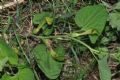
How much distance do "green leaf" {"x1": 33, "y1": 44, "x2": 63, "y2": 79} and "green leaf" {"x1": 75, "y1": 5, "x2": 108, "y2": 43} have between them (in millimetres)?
230

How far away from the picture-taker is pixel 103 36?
71.8 inches

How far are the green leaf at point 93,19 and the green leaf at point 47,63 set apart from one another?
230mm

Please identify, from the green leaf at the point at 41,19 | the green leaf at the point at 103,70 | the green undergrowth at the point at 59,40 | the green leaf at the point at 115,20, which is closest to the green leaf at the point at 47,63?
the green undergrowth at the point at 59,40

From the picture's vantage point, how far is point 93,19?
1654mm

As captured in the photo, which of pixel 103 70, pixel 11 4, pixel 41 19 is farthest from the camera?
pixel 11 4

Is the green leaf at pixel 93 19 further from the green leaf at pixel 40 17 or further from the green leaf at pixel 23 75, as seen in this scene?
the green leaf at pixel 23 75

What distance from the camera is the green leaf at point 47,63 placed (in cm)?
162

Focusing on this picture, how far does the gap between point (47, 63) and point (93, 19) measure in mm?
340

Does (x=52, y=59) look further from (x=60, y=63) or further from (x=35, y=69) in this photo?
(x=35, y=69)

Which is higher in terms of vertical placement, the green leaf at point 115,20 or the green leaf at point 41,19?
the green leaf at point 41,19

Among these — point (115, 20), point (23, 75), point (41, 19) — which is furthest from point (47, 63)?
point (115, 20)

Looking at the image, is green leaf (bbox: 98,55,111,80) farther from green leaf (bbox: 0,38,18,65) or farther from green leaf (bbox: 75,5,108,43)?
green leaf (bbox: 0,38,18,65)

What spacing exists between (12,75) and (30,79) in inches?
5.2

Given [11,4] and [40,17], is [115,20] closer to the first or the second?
[40,17]
